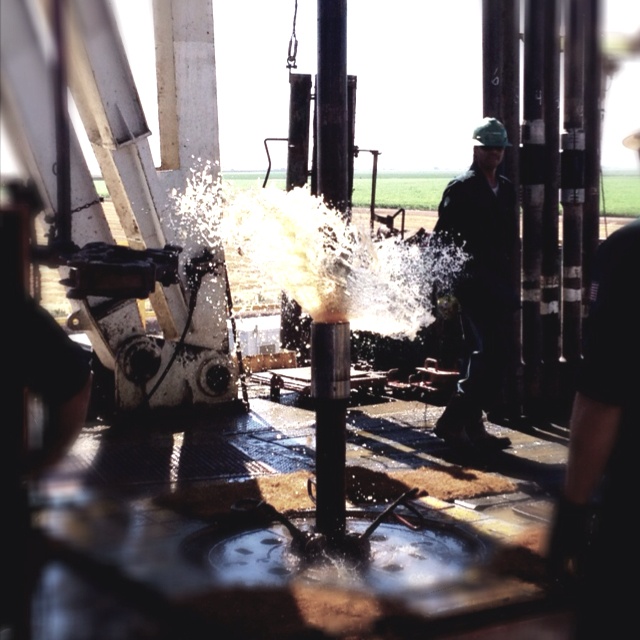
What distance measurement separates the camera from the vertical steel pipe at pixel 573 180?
895 centimetres

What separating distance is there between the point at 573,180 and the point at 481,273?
7.14 ft

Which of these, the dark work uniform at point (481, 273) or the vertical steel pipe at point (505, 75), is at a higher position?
the vertical steel pipe at point (505, 75)

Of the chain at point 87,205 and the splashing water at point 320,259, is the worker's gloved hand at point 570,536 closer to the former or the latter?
the splashing water at point 320,259

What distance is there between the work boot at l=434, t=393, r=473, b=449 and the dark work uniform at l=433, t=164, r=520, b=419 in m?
0.06

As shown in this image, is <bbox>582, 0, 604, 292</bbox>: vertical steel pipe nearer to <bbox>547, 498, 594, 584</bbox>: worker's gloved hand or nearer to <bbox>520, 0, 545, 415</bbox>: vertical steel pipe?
<bbox>520, 0, 545, 415</bbox>: vertical steel pipe

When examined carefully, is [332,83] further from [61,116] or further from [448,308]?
[448,308]

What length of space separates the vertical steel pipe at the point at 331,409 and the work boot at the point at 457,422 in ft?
8.17

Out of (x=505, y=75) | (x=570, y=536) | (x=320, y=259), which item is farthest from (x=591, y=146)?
(x=570, y=536)

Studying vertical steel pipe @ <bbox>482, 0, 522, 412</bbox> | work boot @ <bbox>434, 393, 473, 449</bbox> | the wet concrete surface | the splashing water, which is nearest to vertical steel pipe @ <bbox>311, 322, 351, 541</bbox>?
the splashing water

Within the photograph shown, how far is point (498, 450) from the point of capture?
784cm

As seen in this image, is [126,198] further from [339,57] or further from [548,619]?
[548,619]

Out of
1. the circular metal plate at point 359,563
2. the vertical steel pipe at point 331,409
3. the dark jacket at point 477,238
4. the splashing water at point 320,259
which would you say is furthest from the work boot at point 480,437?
the vertical steel pipe at point 331,409

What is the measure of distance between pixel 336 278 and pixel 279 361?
5.46 m

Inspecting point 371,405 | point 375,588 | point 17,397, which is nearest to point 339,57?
point 375,588
